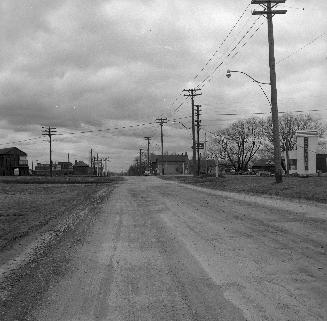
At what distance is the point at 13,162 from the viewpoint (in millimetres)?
134375

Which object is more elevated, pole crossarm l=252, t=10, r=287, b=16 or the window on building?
A: pole crossarm l=252, t=10, r=287, b=16

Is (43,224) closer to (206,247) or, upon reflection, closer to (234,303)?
(206,247)

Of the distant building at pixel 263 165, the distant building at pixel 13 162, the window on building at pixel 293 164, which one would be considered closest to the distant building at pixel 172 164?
the distant building at pixel 263 165

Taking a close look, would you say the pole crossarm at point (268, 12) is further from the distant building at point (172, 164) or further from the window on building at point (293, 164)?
the distant building at point (172, 164)

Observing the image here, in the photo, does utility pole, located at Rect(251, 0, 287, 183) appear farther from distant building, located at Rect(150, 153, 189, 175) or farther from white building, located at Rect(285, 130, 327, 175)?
distant building, located at Rect(150, 153, 189, 175)

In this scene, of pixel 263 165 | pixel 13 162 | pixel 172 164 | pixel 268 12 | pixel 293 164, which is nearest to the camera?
pixel 268 12

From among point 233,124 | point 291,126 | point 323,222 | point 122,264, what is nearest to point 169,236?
point 122,264

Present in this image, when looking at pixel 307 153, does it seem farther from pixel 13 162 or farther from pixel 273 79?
pixel 13 162

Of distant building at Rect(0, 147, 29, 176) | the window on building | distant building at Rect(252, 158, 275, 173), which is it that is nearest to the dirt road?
the window on building

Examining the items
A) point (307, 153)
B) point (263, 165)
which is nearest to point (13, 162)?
point (263, 165)

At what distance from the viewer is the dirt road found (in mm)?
5141

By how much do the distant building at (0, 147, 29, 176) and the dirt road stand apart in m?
→ 126

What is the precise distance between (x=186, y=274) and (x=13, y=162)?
13509 cm

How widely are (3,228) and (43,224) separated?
4.00 ft
